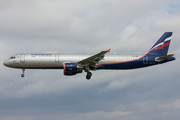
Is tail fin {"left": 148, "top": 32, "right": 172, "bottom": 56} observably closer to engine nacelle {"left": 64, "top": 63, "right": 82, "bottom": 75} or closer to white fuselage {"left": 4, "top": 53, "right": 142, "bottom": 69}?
white fuselage {"left": 4, "top": 53, "right": 142, "bottom": 69}

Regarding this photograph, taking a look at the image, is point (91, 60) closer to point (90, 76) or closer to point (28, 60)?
point (90, 76)

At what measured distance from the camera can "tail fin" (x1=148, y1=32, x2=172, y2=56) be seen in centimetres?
4997

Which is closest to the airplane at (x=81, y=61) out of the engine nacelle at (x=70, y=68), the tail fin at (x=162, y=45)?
the engine nacelle at (x=70, y=68)

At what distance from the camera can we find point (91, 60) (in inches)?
1741

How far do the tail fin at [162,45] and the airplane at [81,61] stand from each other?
3.45 ft

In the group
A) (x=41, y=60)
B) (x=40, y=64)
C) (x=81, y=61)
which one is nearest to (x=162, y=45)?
(x=81, y=61)

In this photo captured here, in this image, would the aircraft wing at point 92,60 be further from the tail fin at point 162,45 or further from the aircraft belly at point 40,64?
the tail fin at point 162,45

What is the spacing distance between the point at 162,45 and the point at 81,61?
55.5 feet

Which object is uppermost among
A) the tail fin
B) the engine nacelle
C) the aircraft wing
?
the tail fin

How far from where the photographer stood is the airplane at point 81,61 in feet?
145

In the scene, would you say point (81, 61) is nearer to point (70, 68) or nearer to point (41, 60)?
point (70, 68)

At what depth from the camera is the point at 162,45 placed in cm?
5044

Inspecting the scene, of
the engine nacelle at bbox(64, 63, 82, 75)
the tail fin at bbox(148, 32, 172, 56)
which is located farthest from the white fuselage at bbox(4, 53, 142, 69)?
the tail fin at bbox(148, 32, 172, 56)

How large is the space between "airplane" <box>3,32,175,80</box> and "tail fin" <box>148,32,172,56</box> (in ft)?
3.45
